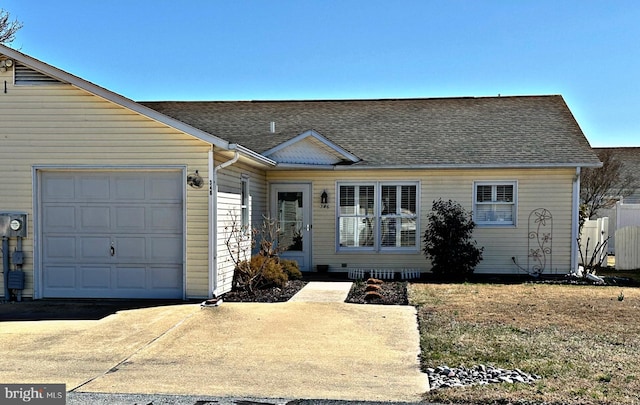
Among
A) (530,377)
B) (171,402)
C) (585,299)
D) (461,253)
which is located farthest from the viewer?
(461,253)

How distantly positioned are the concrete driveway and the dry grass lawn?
477mm

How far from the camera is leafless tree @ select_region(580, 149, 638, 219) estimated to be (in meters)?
25.8

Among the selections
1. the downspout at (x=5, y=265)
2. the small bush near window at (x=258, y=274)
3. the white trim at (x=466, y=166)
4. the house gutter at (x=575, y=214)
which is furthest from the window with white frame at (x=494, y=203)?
the downspout at (x=5, y=265)

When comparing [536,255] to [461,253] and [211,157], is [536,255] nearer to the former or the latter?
[461,253]

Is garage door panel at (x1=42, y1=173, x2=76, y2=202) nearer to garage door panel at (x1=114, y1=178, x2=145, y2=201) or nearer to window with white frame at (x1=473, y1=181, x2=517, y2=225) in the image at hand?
garage door panel at (x1=114, y1=178, x2=145, y2=201)

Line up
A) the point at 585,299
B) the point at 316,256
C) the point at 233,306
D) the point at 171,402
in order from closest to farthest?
the point at 171,402
the point at 233,306
the point at 585,299
the point at 316,256

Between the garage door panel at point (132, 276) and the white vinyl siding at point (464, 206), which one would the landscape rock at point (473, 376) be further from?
the white vinyl siding at point (464, 206)

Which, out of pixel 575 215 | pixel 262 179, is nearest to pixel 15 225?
pixel 262 179

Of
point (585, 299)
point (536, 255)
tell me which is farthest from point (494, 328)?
point (536, 255)

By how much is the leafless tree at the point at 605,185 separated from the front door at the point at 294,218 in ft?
46.9

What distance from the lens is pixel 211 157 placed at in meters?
10.5

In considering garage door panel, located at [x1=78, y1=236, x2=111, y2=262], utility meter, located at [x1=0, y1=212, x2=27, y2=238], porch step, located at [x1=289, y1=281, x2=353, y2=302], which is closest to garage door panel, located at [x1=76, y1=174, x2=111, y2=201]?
garage door panel, located at [x1=78, y1=236, x2=111, y2=262]

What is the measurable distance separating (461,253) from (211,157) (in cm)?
663

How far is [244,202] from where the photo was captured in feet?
43.6
